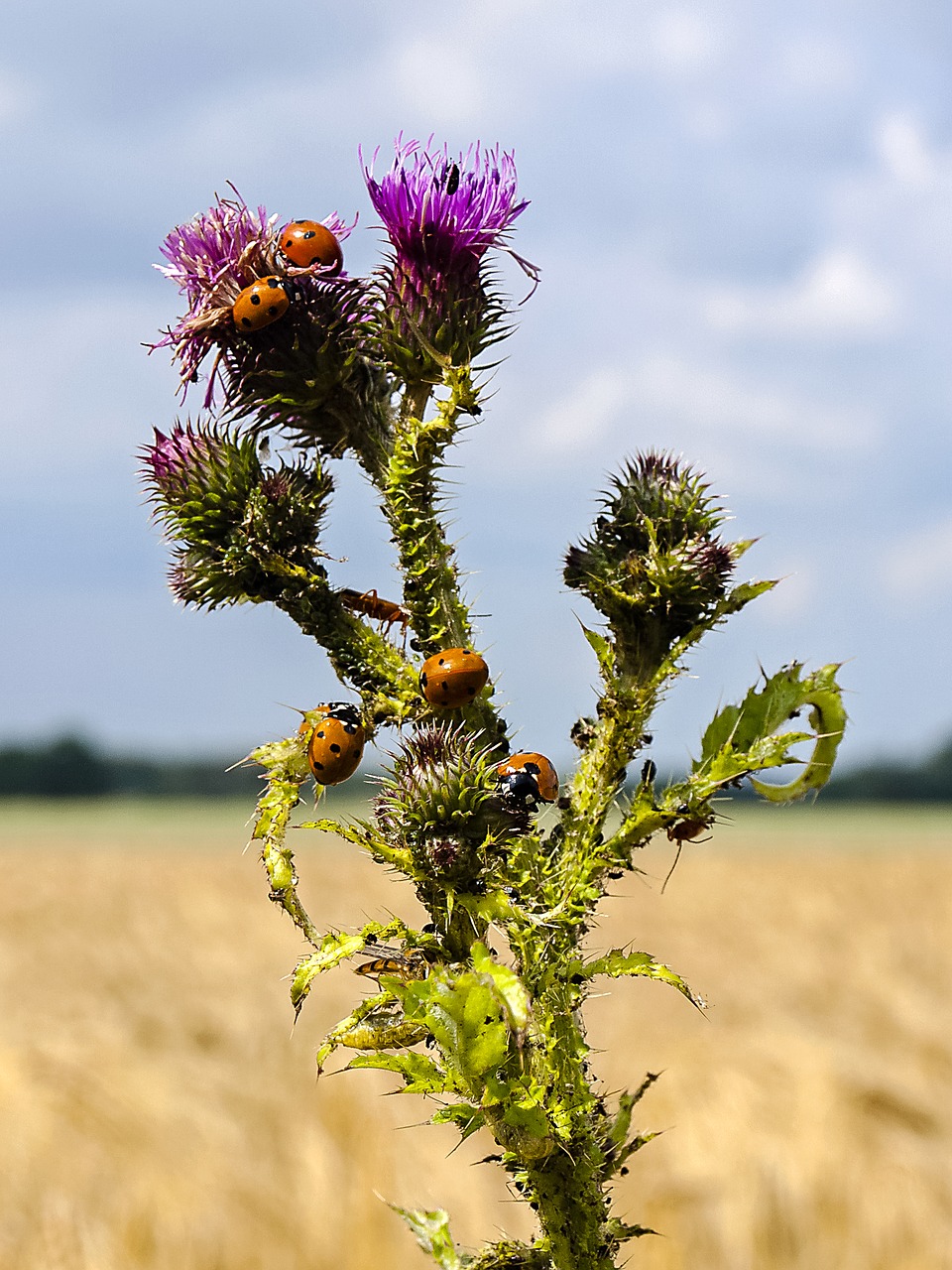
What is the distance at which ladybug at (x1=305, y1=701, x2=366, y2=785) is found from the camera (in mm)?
2574

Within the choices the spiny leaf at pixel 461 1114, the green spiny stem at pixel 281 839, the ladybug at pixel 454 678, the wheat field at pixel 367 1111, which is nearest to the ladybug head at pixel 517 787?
the ladybug at pixel 454 678

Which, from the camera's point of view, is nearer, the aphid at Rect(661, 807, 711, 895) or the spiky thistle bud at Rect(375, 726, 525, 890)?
the spiky thistle bud at Rect(375, 726, 525, 890)

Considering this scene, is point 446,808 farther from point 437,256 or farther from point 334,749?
point 437,256

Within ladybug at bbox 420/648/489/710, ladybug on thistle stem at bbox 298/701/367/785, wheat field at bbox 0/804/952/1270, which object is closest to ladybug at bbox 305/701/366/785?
ladybug on thistle stem at bbox 298/701/367/785

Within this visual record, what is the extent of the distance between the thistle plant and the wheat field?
2.79 metres

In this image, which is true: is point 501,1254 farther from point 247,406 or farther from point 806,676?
point 247,406

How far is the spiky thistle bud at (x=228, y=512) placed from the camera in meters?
2.93

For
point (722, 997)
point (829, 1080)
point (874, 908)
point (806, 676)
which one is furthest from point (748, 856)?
point (806, 676)

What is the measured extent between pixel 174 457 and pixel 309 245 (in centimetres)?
72

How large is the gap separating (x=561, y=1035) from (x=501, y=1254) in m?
0.51

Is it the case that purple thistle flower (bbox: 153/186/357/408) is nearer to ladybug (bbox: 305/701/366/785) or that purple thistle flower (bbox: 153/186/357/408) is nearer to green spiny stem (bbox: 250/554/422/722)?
green spiny stem (bbox: 250/554/422/722)

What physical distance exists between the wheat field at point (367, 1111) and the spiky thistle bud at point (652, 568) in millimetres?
2909

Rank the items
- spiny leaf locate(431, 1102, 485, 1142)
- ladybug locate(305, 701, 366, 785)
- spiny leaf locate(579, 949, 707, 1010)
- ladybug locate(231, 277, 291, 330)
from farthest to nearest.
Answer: ladybug locate(231, 277, 291, 330) < ladybug locate(305, 701, 366, 785) < spiny leaf locate(579, 949, 707, 1010) < spiny leaf locate(431, 1102, 485, 1142)

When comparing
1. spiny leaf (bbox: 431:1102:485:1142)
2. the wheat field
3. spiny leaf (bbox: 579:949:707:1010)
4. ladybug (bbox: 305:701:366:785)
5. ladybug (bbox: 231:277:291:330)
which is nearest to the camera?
spiny leaf (bbox: 431:1102:485:1142)
